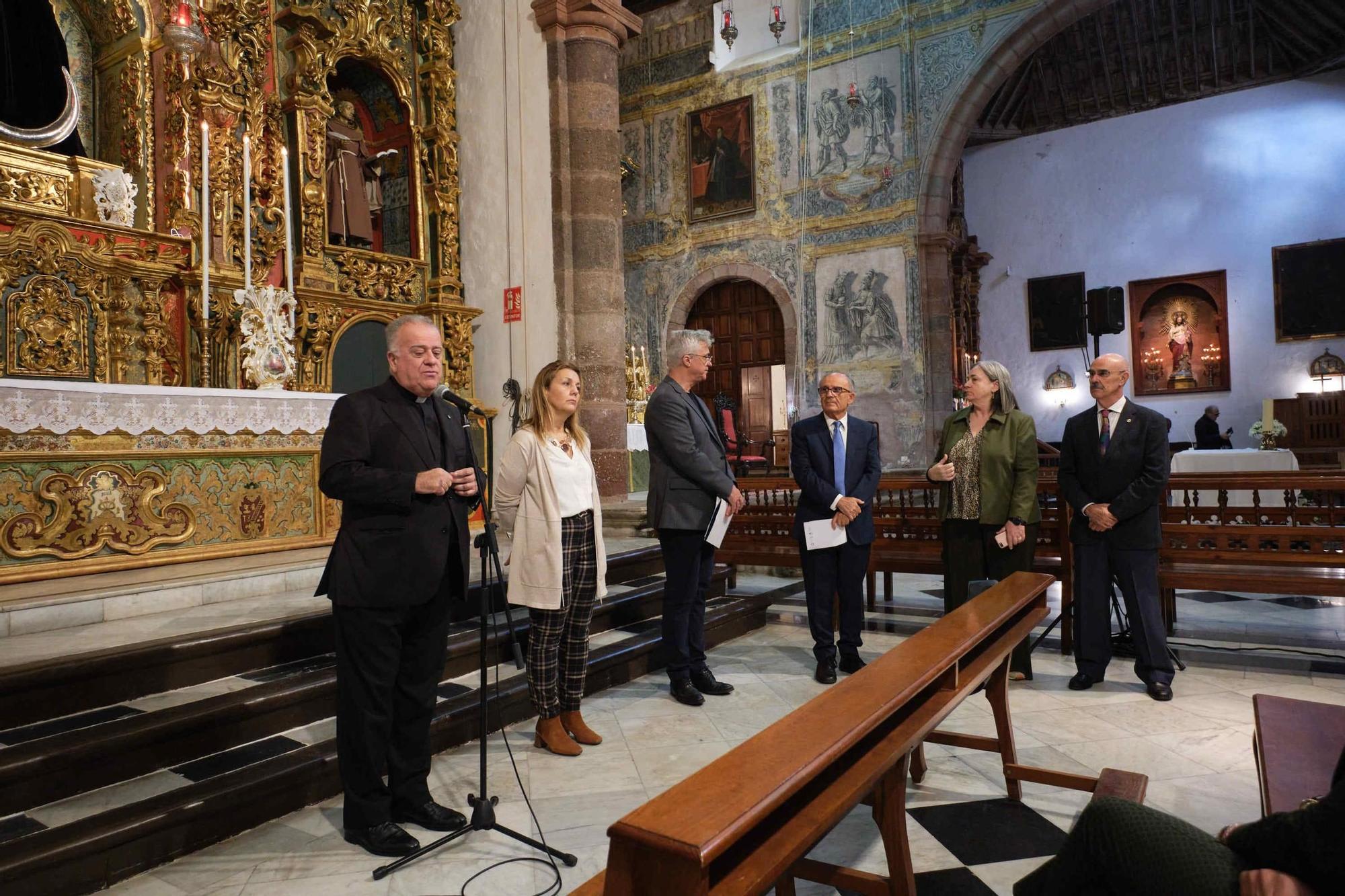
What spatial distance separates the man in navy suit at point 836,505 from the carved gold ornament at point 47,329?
4524 mm

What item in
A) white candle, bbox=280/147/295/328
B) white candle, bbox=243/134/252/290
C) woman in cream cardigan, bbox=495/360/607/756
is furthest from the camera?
white candle, bbox=280/147/295/328

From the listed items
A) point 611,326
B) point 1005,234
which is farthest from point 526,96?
point 1005,234

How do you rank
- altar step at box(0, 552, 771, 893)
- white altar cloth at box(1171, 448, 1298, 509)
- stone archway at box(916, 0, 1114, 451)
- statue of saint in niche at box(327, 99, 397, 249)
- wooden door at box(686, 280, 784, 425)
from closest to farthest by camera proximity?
altar step at box(0, 552, 771, 893) < statue of saint in niche at box(327, 99, 397, 249) < white altar cloth at box(1171, 448, 1298, 509) < stone archway at box(916, 0, 1114, 451) < wooden door at box(686, 280, 784, 425)

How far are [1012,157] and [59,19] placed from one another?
17512mm

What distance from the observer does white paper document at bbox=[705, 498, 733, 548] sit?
4031mm

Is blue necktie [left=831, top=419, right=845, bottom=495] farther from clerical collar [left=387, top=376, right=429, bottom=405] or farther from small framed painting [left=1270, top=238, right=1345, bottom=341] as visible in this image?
small framed painting [left=1270, top=238, right=1345, bottom=341]

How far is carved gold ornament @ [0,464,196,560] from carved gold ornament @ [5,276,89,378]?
1.47m

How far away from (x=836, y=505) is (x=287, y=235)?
4516mm

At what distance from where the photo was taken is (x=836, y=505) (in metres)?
4.41

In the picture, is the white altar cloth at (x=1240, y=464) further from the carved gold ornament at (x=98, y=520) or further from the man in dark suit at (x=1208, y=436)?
the carved gold ornament at (x=98, y=520)

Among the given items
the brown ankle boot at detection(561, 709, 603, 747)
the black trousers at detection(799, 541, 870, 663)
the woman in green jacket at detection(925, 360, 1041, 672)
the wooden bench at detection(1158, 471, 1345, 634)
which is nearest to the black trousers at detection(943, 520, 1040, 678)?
the woman in green jacket at detection(925, 360, 1041, 672)

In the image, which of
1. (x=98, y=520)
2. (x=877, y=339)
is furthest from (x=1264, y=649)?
(x=877, y=339)

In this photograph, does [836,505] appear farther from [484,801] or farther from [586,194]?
[586,194]

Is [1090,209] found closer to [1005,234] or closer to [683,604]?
[1005,234]
